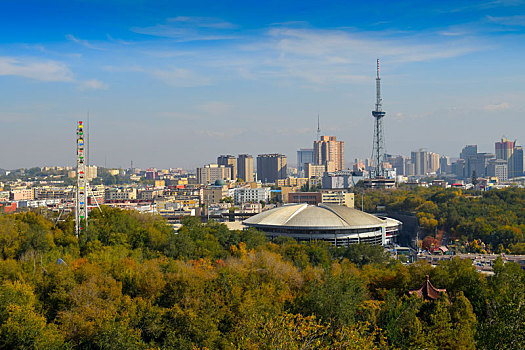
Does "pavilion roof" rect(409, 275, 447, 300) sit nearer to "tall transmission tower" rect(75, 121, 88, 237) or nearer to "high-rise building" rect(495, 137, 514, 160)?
"tall transmission tower" rect(75, 121, 88, 237)

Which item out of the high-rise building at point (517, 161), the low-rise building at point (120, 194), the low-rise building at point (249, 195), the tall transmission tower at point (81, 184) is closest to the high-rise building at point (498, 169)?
the high-rise building at point (517, 161)

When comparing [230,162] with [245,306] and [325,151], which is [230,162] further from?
[245,306]

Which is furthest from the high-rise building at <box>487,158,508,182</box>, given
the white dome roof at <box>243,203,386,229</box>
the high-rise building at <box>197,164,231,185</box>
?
the white dome roof at <box>243,203,386,229</box>

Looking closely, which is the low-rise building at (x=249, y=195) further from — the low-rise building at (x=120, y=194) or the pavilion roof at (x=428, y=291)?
the pavilion roof at (x=428, y=291)

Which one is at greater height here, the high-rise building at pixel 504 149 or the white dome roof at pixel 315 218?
the high-rise building at pixel 504 149

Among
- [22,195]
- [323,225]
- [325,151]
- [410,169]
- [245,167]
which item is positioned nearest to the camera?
[323,225]

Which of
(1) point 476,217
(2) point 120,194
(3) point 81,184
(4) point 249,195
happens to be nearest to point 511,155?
(4) point 249,195

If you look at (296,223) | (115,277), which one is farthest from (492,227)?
(115,277)
